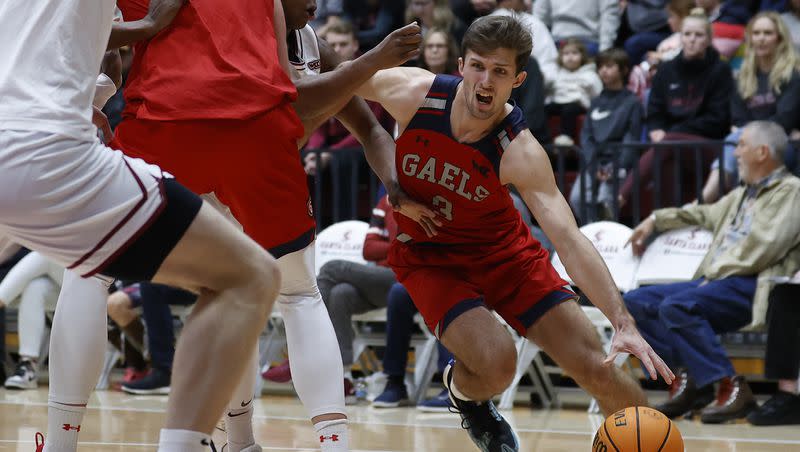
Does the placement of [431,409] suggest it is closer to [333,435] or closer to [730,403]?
[730,403]

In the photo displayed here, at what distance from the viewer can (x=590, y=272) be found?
170 inches

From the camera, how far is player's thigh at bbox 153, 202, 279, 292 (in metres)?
2.91

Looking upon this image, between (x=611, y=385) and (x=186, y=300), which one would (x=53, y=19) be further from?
(x=186, y=300)

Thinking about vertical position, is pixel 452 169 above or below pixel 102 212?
below

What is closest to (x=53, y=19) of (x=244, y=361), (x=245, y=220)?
(x=244, y=361)

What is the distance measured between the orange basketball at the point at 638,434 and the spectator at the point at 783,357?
3.02 m

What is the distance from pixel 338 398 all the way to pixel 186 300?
16.4 ft

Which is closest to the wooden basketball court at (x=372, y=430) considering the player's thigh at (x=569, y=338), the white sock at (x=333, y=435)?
the white sock at (x=333, y=435)

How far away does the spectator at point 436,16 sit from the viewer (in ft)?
34.0

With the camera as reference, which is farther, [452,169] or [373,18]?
[373,18]

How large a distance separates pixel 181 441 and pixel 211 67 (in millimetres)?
1476

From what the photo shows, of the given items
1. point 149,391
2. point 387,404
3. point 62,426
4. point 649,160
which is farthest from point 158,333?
point 62,426

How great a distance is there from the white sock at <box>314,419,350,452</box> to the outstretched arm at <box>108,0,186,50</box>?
1.49 meters

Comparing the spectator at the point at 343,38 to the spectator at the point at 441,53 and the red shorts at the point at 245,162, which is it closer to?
the spectator at the point at 441,53
